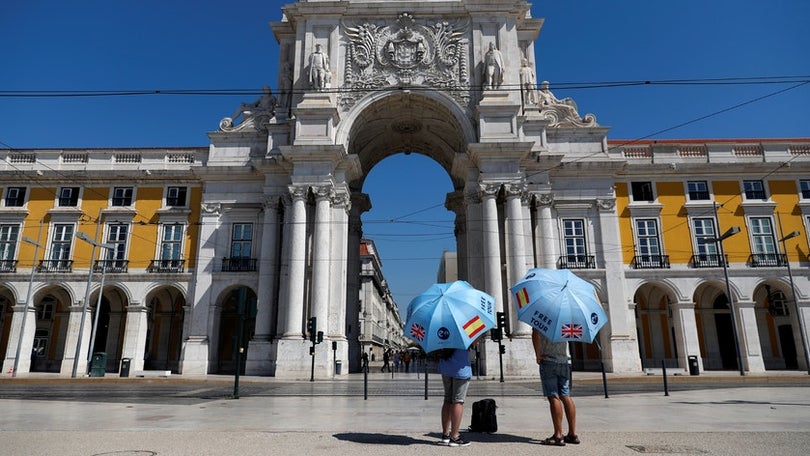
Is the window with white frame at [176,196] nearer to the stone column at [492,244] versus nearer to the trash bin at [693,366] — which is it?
the stone column at [492,244]

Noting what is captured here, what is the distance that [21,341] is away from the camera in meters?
30.9

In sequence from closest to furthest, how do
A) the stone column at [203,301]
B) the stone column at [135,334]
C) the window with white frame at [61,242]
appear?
1. the stone column at [203,301]
2. the stone column at [135,334]
3. the window with white frame at [61,242]

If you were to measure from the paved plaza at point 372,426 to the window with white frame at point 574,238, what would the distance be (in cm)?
1704

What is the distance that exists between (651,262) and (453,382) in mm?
27986

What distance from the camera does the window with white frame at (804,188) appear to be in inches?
1286

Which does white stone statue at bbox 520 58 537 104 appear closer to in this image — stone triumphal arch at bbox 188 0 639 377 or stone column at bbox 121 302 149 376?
stone triumphal arch at bbox 188 0 639 377

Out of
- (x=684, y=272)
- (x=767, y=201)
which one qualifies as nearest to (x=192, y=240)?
(x=684, y=272)

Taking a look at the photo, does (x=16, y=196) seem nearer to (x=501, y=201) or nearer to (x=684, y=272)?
(x=501, y=201)

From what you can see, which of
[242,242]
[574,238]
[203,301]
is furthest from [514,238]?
[203,301]

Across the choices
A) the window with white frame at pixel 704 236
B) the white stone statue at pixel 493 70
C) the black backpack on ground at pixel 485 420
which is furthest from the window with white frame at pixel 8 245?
the window with white frame at pixel 704 236

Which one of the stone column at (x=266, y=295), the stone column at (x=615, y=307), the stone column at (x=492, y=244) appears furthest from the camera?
the stone column at (x=615, y=307)

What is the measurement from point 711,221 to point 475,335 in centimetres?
3047

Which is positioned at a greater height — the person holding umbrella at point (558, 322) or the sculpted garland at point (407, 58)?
the sculpted garland at point (407, 58)

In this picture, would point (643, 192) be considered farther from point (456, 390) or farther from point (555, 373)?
point (456, 390)
